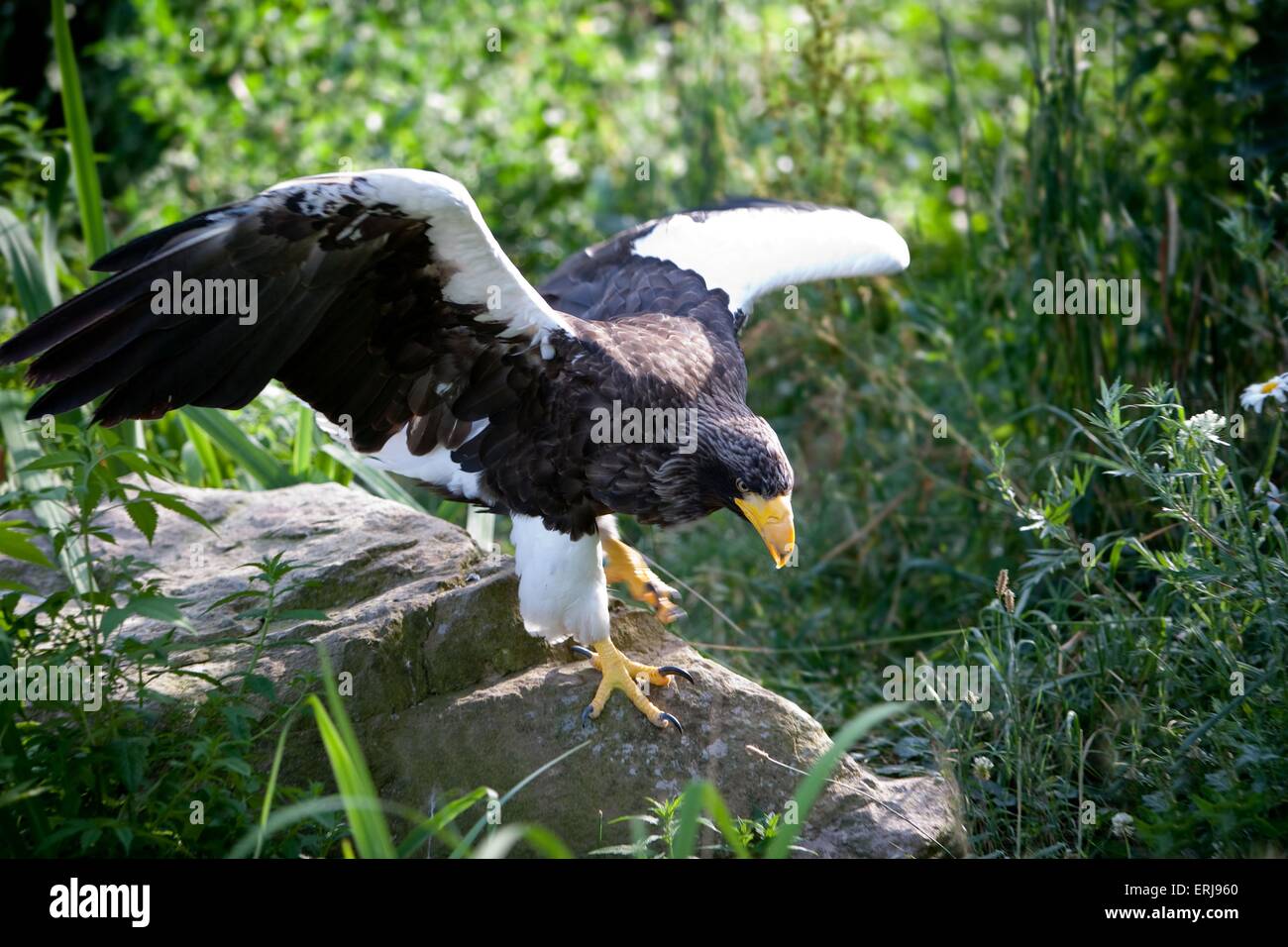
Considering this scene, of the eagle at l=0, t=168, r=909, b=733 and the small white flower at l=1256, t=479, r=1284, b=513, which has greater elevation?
the eagle at l=0, t=168, r=909, b=733

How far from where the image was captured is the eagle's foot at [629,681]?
325 cm

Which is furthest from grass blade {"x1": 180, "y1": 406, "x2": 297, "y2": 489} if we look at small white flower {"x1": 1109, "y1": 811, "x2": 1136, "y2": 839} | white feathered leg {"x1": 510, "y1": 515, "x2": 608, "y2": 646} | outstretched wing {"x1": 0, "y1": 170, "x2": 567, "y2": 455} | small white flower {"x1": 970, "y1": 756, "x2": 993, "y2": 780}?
small white flower {"x1": 1109, "y1": 811, "x2": 1136, "y2": 839}

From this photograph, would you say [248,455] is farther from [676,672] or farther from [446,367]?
[676,672]

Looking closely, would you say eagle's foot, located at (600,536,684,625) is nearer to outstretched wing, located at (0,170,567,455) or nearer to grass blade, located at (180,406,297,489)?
outstretched wing, located at (0,170,567,455)

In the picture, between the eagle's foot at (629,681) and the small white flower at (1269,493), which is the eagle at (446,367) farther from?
the small white flower at (1269,493)

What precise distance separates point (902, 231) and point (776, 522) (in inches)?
133

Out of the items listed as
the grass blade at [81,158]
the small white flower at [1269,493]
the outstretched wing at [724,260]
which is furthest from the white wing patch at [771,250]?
the grass blade at [81,158]

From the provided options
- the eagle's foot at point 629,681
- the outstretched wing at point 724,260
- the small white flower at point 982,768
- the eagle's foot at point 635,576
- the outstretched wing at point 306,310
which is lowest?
the small white flower at point 982,768

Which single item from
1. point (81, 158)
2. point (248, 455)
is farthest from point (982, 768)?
point (81, 158)

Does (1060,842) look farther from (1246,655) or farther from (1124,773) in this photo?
(1246,655)

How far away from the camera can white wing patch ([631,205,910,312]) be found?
4238mm

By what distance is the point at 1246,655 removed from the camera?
3.16 meters

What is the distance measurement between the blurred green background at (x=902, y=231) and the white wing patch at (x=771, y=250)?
394 mm

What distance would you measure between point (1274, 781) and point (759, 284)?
220 centimetres
